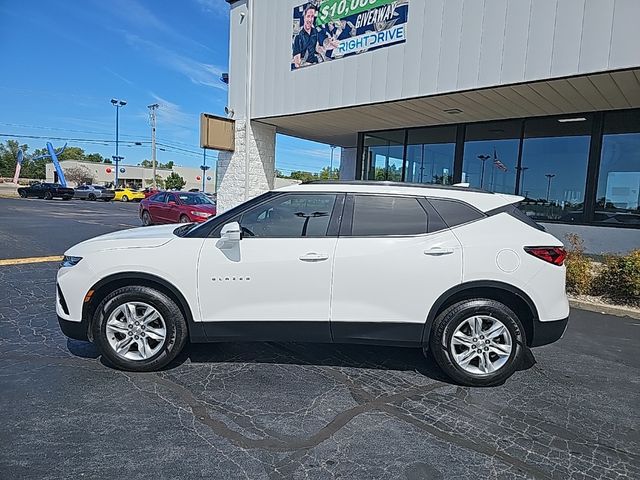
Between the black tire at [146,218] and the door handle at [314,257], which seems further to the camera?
the black tire at [146,218]

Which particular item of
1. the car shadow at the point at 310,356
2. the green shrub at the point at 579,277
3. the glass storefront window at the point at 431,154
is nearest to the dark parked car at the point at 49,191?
the glass storefront window at the point at 431,154

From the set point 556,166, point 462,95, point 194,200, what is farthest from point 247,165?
point 556,166

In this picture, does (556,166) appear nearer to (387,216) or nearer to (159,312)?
(387,216)

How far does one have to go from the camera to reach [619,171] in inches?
398

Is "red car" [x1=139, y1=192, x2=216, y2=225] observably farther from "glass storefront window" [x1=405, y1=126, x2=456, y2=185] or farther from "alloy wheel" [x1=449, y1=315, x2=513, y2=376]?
"alloy wheel" [x1=449, y1=315, x2=513, y2=376]

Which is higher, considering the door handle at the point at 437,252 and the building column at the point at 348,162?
the building column at the point at 348,162

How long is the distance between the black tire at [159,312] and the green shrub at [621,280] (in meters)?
6.38

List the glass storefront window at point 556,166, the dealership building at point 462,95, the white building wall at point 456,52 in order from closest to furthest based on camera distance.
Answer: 1. the white building wall at point 456,52
2. the dealership building at point 462,95
3. the glass storefront window at point 556,166

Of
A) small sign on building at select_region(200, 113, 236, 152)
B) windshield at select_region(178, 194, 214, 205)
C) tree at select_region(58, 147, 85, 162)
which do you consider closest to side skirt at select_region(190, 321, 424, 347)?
small sign on building at select_region(200, 113, 236, 152)

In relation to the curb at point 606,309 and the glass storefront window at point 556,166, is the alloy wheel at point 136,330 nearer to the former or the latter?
the curb at point 606,309

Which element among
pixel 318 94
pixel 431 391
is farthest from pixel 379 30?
pixel 431 391

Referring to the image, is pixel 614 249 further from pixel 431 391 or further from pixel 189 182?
pixel 189 182

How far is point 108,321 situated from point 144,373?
1.82 ft

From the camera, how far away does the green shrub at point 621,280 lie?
20.9 feet
